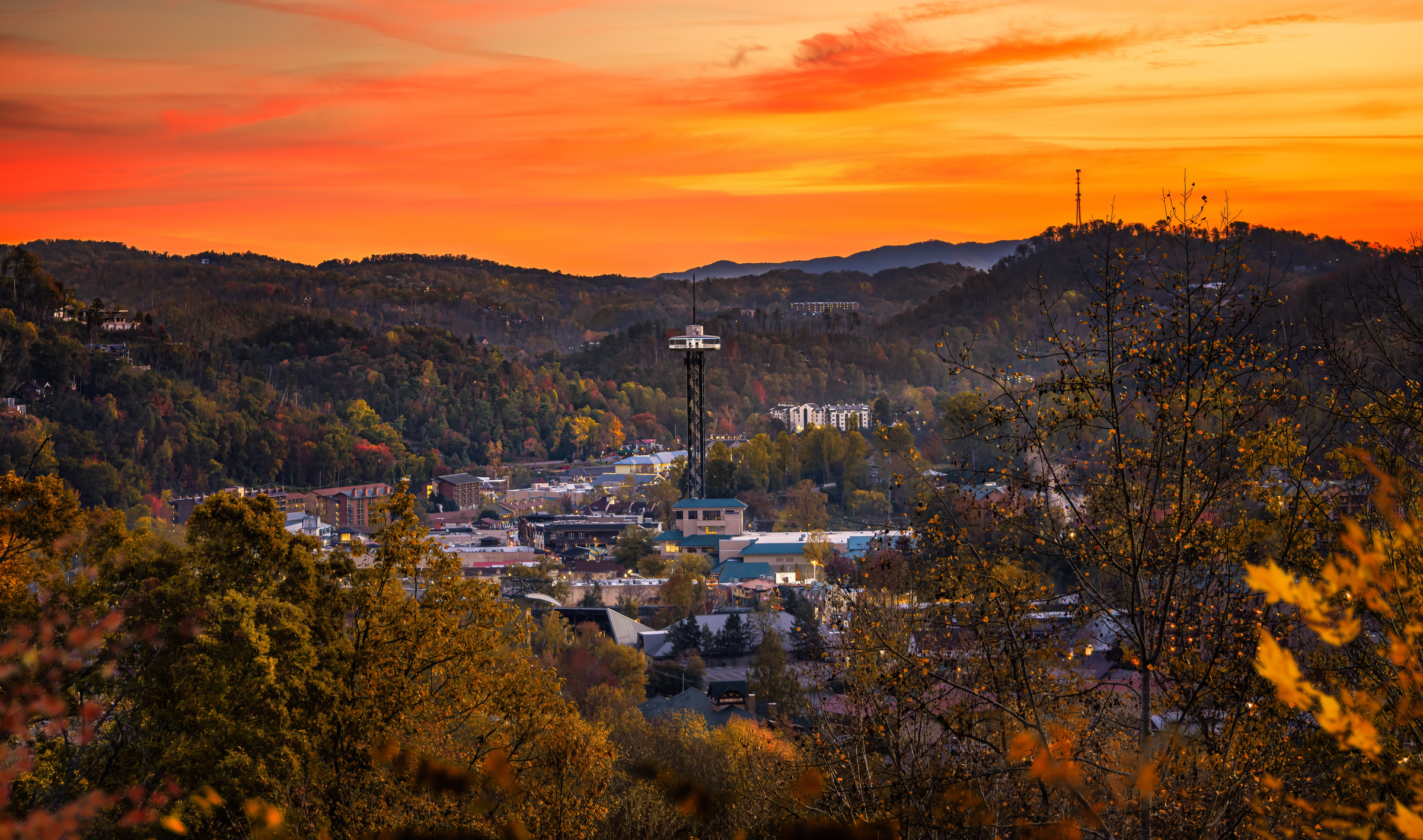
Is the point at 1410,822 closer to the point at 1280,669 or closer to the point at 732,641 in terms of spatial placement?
the point at 1280,669

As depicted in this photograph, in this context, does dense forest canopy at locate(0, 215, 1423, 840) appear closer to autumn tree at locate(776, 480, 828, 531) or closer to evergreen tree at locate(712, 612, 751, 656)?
evergreen tree at locate(712, 612, 751, 656)

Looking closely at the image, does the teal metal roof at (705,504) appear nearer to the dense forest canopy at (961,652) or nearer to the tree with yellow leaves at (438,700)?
the dense forest canopy at (961,652)

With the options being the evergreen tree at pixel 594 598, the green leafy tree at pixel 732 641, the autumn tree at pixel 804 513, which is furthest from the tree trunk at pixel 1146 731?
the autumn tree at pixel 804 513

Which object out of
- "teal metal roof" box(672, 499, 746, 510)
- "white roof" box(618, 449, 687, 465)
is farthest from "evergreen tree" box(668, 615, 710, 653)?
"white roof" box(618, 449, 687, 465)

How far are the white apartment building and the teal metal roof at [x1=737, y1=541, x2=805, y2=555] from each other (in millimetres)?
37425

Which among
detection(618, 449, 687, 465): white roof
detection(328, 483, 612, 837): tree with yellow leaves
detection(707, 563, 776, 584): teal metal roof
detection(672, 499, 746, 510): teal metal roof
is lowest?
detection(707, 563, 776, 584): teal metal roof

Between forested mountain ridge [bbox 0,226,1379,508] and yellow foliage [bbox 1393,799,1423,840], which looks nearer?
yellow foliage [bbox 1393,799,1423,840]

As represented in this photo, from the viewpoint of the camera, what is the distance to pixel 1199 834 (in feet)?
13.0

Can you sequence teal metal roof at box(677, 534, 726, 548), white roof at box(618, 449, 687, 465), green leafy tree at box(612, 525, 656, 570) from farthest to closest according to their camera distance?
white roof at box(618, 449, 687, 465), teal metal roof at box(677, 534, 726, 548), green leafy tree at box(612, 525, 656, 570)

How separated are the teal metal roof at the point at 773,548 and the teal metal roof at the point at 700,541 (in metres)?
2.40

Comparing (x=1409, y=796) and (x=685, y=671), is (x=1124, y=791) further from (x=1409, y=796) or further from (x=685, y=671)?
(x=685, y=671)

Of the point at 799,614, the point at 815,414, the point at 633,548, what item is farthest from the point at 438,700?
the point at 815,414

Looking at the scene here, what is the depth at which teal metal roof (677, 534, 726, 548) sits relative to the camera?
134ft

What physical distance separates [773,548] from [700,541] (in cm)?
440
